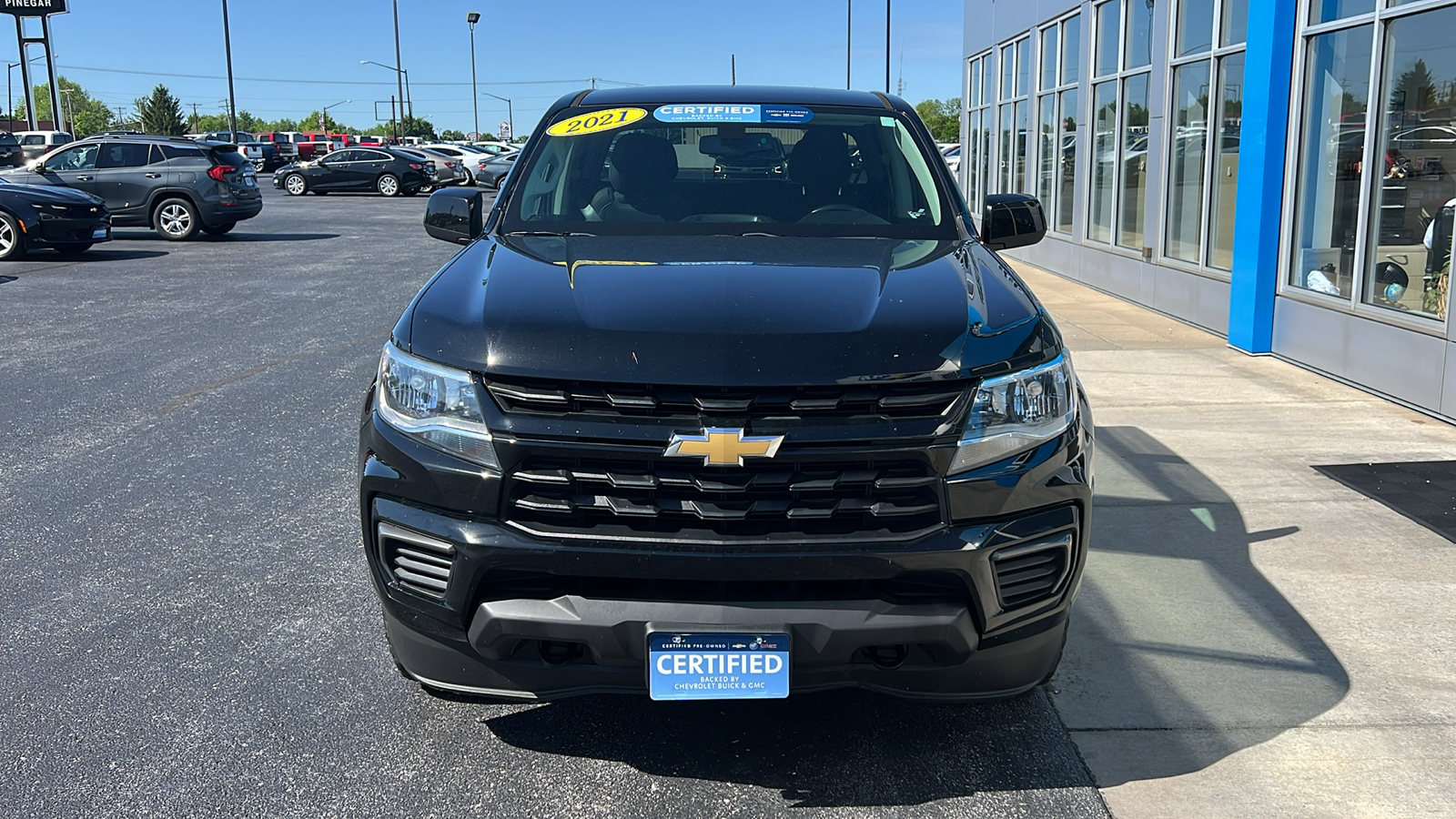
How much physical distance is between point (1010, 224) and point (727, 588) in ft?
7.86

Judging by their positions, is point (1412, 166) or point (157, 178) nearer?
point (1412, 166)

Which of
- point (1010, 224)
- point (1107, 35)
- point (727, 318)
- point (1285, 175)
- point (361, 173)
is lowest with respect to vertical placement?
point (727, 318)

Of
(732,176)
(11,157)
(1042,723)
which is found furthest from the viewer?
(11,157)

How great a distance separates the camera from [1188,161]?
39.3 feet

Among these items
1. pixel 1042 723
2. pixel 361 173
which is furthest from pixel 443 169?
pixel 1042 723

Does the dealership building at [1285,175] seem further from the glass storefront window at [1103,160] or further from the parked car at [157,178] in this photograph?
the parked car at [157,178]

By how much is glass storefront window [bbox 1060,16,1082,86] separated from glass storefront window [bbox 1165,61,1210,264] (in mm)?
3356

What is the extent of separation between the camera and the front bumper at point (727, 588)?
108 inches

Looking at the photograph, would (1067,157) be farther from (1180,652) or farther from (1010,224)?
(1180,652)

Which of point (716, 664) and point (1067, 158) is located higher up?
point (1067, 158)

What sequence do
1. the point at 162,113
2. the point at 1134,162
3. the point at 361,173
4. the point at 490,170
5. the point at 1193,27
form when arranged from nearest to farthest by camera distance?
the point at 1193,27, the point at 1134,162, the point at 361,173, the point at 490,170, the point at 162,113

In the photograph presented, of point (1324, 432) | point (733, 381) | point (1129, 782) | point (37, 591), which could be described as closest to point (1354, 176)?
point (1324, 432)

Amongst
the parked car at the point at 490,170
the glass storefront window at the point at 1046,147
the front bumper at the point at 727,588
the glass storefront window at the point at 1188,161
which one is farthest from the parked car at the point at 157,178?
the front bumper at the point at 727,588

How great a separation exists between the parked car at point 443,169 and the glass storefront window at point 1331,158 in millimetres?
30692
